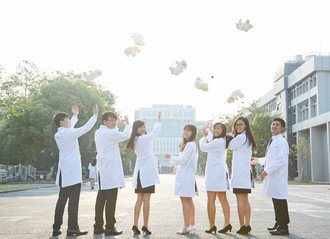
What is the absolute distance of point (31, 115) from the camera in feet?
155

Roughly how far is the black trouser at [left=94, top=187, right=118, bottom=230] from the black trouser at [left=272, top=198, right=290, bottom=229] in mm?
2817

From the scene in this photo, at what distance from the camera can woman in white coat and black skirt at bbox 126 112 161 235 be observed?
27.5 feet

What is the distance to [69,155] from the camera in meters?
8.44

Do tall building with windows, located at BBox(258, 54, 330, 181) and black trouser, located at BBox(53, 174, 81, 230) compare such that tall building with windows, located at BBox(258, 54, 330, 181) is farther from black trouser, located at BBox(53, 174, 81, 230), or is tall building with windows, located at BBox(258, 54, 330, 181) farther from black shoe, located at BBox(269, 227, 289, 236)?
black trouser, located at BBox(53, 174, 81, 230)

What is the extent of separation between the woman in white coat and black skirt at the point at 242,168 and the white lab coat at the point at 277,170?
1.07 feet

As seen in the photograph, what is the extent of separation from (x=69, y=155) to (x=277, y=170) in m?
3.65

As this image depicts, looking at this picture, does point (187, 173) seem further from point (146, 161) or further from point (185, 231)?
point (185, 231)

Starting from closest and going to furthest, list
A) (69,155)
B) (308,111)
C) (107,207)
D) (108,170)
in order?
(107,207) < (108,170) < (69,155) < (308,111)

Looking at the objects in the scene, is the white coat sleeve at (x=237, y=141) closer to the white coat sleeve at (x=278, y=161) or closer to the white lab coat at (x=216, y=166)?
the white lab coat at (x=216, y=166)

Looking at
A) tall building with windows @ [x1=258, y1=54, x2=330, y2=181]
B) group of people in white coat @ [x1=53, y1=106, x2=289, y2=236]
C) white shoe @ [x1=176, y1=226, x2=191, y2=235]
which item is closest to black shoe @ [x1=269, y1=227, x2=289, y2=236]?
group of people in white coat @ [x1=53, y1=106, x2=289, y2=236]

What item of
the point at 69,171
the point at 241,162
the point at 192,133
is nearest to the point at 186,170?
the point at 192,133

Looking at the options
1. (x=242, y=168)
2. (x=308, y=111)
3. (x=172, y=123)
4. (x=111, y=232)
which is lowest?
(x=111, y=232)

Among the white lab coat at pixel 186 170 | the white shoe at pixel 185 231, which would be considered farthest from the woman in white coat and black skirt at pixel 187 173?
the white shoe at pixel 185 231

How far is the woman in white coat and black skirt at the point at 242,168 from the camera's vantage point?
8469 millimetres
